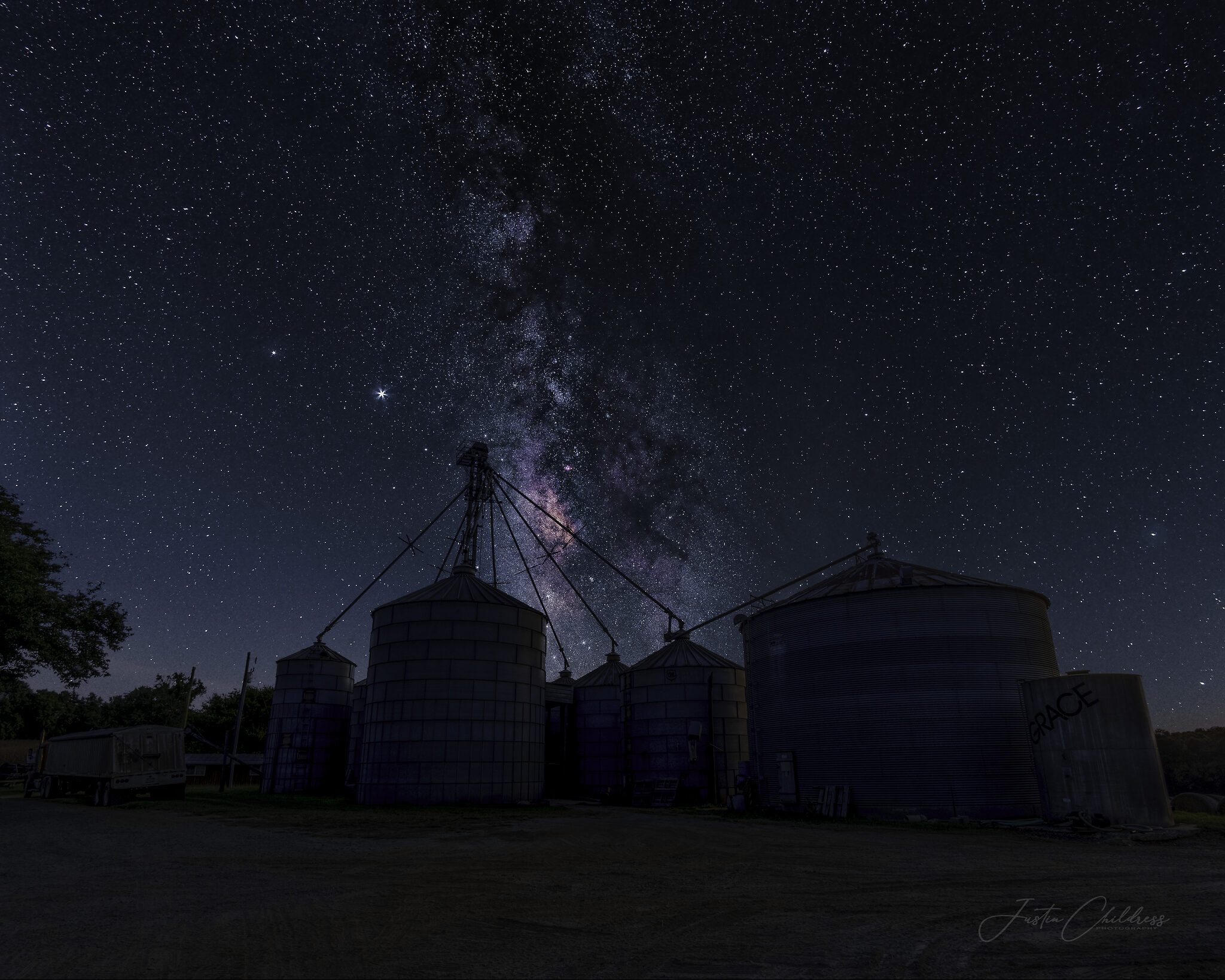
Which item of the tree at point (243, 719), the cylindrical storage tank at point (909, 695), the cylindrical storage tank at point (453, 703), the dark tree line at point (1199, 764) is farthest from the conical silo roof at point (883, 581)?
the tree at point (243, 719)

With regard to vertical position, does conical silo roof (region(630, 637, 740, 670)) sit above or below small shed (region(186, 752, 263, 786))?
above

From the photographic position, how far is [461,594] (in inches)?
1460

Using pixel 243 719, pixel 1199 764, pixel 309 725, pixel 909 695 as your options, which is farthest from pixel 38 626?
pixel 1199 764

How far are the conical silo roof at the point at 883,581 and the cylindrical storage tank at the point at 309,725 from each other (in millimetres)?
34307

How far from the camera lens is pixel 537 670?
37.3 m

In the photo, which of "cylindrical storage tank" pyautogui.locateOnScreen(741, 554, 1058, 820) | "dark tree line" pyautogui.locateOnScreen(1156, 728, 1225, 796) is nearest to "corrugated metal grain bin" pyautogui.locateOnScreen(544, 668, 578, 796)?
"cylindrical storage tank" pyautogui.locateOnScreen(741, 554, 1058, 820)

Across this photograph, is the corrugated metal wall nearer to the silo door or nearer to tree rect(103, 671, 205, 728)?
the silo door

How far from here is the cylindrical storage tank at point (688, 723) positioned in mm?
40031

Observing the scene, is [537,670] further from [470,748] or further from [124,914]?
[124,914]

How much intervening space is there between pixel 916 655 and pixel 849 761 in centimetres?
504

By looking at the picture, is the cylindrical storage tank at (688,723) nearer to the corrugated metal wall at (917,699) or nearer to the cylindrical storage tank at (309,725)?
the corrugated metal wall at (917,699)

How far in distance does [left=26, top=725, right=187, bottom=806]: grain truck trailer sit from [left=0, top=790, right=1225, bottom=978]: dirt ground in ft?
57.5

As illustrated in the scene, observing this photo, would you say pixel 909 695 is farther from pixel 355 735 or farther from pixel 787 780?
pixel 355 735

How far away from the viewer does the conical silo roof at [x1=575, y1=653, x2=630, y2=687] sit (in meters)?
48.6
